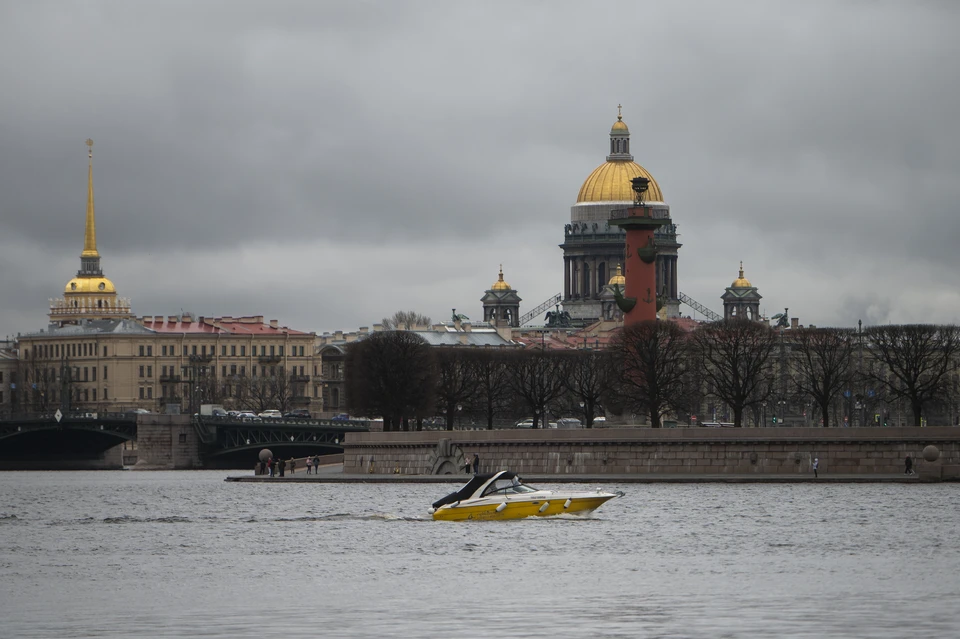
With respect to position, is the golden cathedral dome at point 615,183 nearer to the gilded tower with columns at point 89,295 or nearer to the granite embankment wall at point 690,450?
the gilded tower with columns at point 89,295

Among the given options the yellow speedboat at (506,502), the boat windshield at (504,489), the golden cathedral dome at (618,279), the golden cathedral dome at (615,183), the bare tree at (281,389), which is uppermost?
the golden cathedral dome at (615,183)

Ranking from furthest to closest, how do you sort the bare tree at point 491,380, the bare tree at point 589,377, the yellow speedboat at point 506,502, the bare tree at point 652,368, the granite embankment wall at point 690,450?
the bare tree at point 491,380 → the bare tree at point 589,377 → the bare tree at point 652,368 → the granite embankment wall at point 690,450 → the yellow speedboat at point 506,502

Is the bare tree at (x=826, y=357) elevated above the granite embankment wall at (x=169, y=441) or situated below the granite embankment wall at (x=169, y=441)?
above

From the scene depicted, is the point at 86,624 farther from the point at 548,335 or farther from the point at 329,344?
the point at 548,335

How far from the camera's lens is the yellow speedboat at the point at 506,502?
47.4 m

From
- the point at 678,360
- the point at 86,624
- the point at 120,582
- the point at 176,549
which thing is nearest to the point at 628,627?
the point at 86,624

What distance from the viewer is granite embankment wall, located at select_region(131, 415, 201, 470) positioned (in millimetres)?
97125

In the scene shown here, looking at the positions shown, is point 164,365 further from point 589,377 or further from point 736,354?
point 736,354

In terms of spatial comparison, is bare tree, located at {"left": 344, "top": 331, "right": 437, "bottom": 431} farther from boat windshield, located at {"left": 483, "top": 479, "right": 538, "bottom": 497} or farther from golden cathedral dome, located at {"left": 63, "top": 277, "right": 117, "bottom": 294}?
golden cathedral dome, located at {"left": 63, "top": 277, "right": 117, "bottom": 294}

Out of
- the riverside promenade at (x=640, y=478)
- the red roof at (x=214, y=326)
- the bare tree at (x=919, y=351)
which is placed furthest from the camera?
the red roof at (x=214, y=326)

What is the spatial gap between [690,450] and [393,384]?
23.5m

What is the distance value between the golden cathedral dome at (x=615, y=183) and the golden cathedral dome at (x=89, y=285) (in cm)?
3449

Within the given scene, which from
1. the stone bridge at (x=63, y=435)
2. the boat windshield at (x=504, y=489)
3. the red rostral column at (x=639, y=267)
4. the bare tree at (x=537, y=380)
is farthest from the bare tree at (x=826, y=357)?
the stone bridge at (x=63, y=435)

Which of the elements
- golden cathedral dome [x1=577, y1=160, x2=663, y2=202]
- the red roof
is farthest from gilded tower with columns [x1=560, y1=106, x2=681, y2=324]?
the red roof
